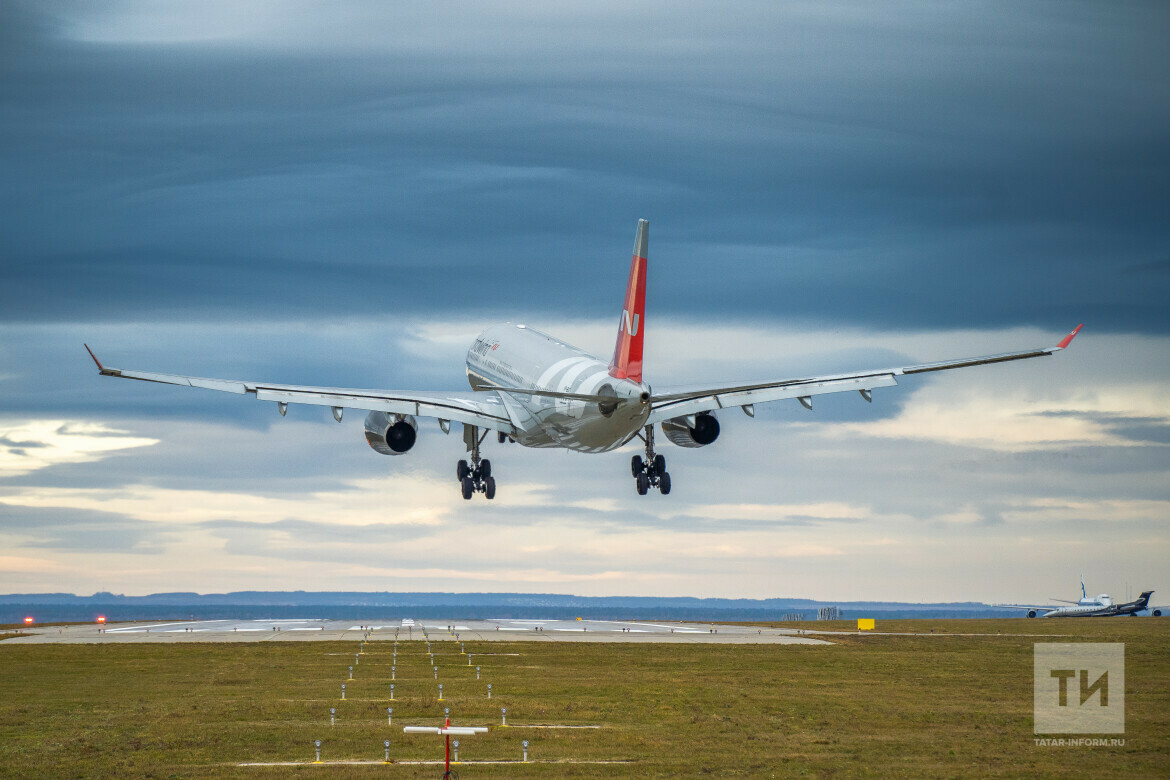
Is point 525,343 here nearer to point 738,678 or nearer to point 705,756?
point 738,678

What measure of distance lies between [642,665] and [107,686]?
31.0 metres

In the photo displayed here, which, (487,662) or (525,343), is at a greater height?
(525,343)

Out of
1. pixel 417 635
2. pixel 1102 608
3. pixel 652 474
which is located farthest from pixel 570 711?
pixel 1102 608

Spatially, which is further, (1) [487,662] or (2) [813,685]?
(1) [487,662]

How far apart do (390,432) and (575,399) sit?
50.6ft

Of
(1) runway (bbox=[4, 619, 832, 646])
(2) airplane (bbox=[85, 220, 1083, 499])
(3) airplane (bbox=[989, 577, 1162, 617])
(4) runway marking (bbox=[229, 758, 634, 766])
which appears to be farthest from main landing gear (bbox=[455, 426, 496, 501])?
(3) airplane (bbox=[989, 577, 1162, 617])

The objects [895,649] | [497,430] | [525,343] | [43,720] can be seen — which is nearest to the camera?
[43,720]

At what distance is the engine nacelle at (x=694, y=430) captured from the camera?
6241 cm

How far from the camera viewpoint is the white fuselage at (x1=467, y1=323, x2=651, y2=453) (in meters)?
53.9

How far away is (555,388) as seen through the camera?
6038 centimetres

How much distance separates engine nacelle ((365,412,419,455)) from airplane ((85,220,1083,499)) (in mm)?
51

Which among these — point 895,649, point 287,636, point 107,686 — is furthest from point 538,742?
point 287,636

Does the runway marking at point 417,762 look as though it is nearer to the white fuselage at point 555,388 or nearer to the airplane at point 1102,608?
the white fuselage at point 555,388

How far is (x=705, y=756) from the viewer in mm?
46062
